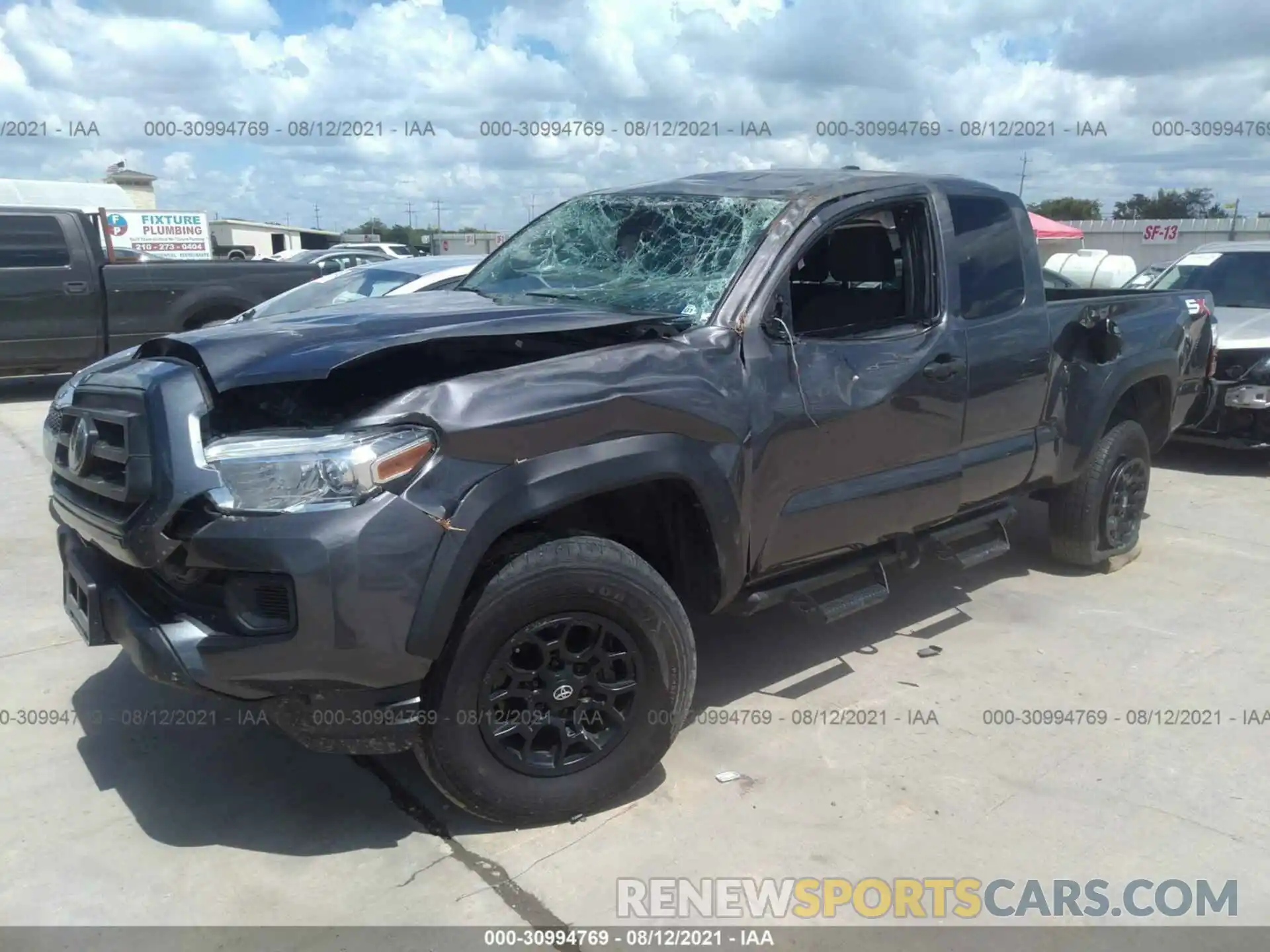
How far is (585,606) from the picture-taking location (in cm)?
313

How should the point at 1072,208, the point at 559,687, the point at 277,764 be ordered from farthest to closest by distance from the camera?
1. the point at 1072,208
2. the point at 277,764
3. the point at 559,687

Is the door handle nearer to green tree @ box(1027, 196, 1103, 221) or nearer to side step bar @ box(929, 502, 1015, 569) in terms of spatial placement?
side step bar @ box(929, 502, 1015, 569)

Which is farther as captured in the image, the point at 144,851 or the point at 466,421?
the point at 144,851

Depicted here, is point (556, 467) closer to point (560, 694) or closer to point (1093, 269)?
point (560, 694)

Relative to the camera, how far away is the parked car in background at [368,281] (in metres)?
8.29

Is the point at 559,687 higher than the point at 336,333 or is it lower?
lower

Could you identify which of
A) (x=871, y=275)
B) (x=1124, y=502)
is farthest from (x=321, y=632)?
(x=1124, y=502)

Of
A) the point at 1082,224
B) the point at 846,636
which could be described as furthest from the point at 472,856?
the point at 1082,224

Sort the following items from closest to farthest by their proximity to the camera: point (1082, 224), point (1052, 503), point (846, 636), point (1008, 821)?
1. point (1008, 821)
2. point (846, 636)
3. point (1052, 503)
4. point (1082, 224)

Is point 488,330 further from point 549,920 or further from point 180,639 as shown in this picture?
point 549,920

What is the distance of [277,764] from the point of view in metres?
3.61

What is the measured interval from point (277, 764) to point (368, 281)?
570 cm

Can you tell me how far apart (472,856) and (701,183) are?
9.27ft

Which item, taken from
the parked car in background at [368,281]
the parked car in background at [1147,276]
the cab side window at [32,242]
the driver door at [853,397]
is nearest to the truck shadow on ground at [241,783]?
Result: the driver door at [853,397]
